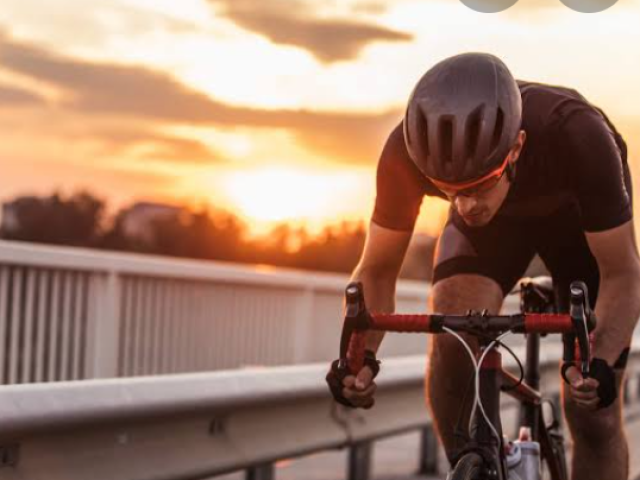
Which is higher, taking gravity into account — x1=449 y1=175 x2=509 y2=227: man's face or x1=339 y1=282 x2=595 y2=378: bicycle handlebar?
x1=449 y1=175 x2=509 y2=227: man's face

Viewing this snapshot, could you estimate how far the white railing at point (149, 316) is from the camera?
10.1 metres

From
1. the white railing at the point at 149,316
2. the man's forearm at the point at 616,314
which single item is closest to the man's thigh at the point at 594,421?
the man's forearm at the point at 616,314

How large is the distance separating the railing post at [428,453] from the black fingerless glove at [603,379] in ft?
16.8

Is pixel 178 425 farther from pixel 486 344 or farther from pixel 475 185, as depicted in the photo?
pixel 475 185

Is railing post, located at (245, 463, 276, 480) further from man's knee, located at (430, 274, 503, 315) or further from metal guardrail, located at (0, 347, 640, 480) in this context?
man's knee, located at (430, 274, 503, 315)

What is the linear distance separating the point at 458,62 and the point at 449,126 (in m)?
0.22

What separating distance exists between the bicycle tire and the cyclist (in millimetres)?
111

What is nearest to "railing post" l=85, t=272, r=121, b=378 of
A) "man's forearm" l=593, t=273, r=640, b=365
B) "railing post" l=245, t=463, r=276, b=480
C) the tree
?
"railing post" l=245, t=463, r=276, b=480

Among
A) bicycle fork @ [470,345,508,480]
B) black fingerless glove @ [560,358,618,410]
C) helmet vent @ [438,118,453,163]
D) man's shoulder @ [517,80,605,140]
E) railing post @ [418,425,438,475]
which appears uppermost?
man's shoulder @ [517,80,605,140]

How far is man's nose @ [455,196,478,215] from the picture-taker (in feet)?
14.3

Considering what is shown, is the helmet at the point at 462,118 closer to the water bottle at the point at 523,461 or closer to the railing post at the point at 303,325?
the water bottle at the point at 523,461

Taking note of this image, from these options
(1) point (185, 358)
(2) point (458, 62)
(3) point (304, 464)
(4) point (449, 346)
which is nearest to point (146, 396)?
(4) point (449, 346)

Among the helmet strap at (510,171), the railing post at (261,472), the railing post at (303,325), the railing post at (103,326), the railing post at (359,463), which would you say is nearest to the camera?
the helmet strap at (510,171)

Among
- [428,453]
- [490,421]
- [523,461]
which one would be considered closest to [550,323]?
[490,421]
